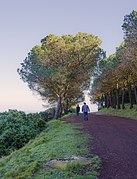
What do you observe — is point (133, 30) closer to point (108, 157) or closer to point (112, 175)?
point (108, 157)

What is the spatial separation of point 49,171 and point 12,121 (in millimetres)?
16503

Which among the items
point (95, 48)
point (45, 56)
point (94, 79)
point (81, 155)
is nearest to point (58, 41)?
point (45, 56)

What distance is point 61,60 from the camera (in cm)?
4034

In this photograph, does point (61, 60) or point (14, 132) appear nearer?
point (14, 132)

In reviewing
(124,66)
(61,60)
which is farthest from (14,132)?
(61,60)

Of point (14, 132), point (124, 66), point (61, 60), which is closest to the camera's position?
point (14, 132)

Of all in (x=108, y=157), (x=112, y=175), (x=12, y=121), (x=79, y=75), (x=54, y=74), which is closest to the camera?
(x=112, y=175)

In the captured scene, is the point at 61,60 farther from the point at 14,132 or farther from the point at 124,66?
the point at 14,132

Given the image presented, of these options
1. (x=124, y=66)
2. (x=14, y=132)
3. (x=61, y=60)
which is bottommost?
(x=14, y=132)

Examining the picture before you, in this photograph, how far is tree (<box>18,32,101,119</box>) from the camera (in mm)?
39188

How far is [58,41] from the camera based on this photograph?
1558 inches

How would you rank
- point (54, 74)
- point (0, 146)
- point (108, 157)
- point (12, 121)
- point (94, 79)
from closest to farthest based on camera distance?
point (108, 157) < point (0, 146) < point (12, 121) < point (54, 74) < point (94, 79)

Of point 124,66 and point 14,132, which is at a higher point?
point 124,66

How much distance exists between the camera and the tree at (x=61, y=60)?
129 feet
